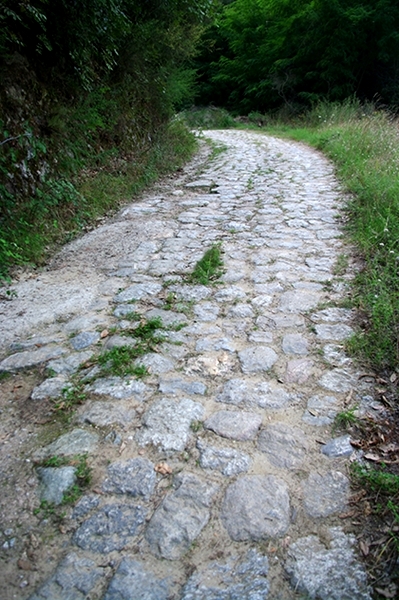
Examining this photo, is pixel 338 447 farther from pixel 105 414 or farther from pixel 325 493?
pixel 105 414

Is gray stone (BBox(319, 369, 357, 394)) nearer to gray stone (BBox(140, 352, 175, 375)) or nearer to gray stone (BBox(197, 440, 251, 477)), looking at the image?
gray stone (BBox(197, 440, 251, 477))

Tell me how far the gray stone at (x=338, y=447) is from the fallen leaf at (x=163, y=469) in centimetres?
65

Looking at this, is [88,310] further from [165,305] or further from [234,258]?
[234,258]

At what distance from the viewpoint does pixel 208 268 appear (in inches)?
140

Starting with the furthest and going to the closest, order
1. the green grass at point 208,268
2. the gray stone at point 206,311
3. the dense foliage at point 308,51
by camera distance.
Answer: the dense foliage at point 308,51 < the green grass at point 208,268 < the gray stone at point 206,311

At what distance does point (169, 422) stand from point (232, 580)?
747 millimetres

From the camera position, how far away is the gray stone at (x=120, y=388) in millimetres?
2168

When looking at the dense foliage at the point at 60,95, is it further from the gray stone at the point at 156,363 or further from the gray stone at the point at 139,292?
the gray stone at the point at 156,363

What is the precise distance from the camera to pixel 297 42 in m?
16.6

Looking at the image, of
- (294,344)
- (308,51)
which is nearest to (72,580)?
(294,344)

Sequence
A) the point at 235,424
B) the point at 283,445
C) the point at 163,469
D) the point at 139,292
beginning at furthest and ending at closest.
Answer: the point at 139,292, the point at 235,424, the point at 283,445, the point at 163,469

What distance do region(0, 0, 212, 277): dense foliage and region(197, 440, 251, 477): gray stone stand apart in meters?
2.33

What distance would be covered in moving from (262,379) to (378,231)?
234 cm

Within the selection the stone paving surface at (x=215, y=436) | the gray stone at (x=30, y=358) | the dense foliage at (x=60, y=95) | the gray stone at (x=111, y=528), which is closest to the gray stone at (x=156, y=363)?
the stone paving surface at (x=215, y=436)
